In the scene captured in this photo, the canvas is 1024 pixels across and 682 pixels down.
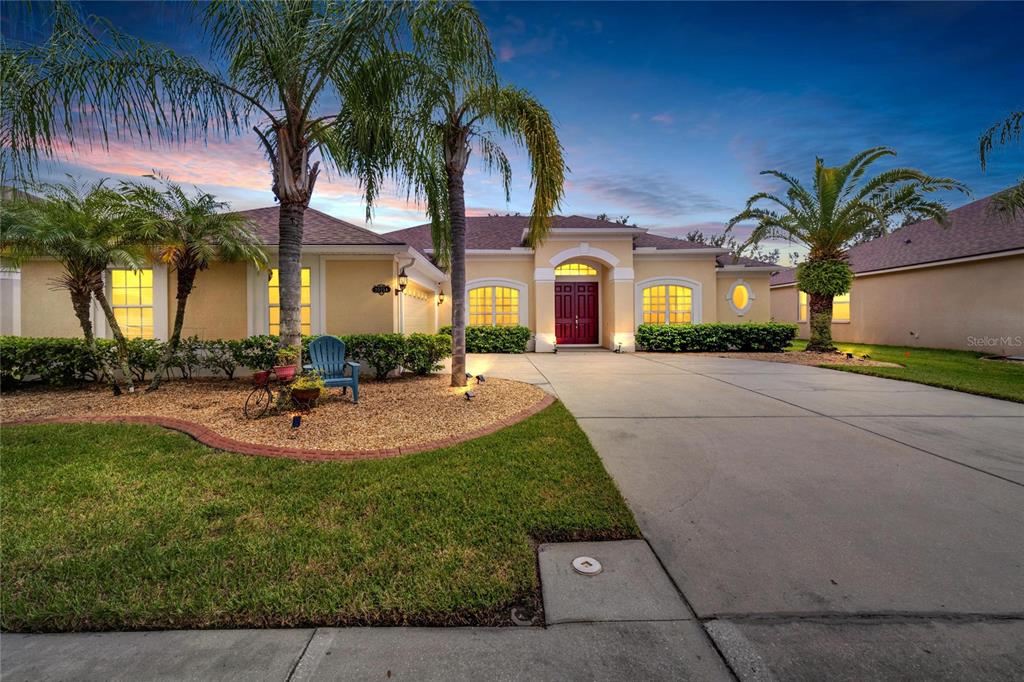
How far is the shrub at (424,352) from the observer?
891 cm

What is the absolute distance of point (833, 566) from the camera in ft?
8.18

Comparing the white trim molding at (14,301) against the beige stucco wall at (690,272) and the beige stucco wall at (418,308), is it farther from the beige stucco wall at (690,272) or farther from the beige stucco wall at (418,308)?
the beige stucco wall at (690,272)

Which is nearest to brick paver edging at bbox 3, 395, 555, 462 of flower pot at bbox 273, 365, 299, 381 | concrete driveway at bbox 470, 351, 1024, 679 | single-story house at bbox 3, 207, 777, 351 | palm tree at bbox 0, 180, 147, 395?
flower pot at bbox 273, 365, 299, 381

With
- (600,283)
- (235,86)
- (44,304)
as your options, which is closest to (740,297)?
(600,283)

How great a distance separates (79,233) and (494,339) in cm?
1125

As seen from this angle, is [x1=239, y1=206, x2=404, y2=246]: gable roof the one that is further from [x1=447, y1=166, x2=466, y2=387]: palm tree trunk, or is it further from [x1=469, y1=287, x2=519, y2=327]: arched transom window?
[x1=469, y1=287, x2=519, y2=327]: arched transom window

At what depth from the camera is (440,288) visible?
701 inches

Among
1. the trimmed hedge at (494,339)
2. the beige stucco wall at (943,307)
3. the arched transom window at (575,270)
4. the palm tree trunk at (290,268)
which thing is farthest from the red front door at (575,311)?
the beige stucco wall at (943,307)

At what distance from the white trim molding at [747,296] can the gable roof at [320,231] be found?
49.5 feet

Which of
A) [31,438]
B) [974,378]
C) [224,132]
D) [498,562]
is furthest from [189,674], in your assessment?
[974,378]

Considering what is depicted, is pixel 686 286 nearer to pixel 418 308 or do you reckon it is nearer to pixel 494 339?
pixel 494 339

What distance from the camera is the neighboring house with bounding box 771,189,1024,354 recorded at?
14.1m

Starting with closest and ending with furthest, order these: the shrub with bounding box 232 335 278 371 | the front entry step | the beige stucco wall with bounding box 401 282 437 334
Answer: the front entry step → the shrub with bounding box 232 335 278 371 → the beige stucco wall with bounding box 401 282 437 334

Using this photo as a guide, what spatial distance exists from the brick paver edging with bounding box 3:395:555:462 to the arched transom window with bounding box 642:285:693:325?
12463 mm
